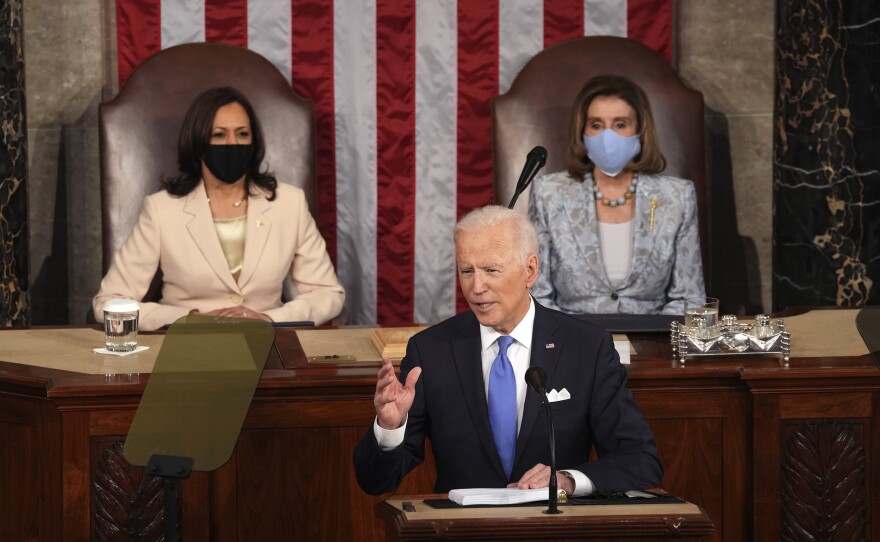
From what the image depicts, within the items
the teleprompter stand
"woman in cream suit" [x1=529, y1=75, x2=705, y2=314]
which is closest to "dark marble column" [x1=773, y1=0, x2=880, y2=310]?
"woman in cream suit" [x1=529, y1=75, x2=705, y2=314]

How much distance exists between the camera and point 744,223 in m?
6.34

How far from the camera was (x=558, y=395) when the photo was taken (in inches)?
123

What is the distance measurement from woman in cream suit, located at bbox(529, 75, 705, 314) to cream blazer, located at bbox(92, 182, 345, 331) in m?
0.88

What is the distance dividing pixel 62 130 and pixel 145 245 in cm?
115

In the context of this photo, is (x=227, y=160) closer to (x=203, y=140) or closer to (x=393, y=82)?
(x=203, y=140)

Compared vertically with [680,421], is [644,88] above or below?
above

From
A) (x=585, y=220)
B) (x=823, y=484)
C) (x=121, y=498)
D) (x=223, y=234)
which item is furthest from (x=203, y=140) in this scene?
(x=823, y=484)

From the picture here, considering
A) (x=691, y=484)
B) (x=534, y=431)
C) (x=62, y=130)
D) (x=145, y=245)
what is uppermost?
(x=62, y=130)

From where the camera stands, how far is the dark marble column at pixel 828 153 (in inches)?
218

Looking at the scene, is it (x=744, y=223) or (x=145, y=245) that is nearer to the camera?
(x=145, y=245)

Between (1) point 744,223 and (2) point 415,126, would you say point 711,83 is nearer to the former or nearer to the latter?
(1) point 744,223

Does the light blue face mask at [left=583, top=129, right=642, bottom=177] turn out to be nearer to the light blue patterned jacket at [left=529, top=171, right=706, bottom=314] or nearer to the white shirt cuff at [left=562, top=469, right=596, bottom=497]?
the light blue patterned jacket at [left=529, top=171, right=706, bottom=314]

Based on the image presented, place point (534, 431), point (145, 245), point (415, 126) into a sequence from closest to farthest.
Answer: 1. point (534, 431)
2. point (145, 245)
3. point (415, 126)

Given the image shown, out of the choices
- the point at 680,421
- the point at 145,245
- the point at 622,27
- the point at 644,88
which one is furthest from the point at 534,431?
the point at 622,27
